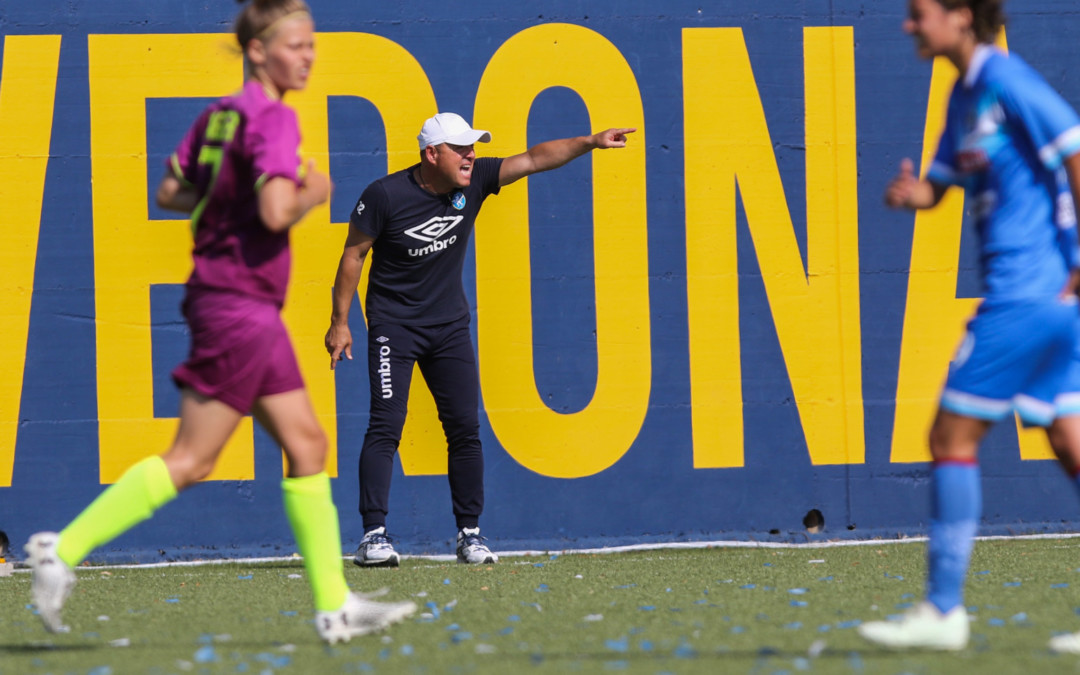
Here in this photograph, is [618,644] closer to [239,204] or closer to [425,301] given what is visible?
[239,204]

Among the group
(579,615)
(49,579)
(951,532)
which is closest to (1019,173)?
(951,532)

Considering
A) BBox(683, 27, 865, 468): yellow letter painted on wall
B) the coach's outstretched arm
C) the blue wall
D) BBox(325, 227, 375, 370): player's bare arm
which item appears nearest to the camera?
the coach's outstretched arm

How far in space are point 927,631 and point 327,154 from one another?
13.8 ft

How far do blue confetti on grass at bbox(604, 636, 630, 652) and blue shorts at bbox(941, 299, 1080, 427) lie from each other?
1.07 metres

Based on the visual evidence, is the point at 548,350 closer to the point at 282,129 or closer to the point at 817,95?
the point at 817,95

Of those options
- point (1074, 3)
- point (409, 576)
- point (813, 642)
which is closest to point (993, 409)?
point (813, 642)

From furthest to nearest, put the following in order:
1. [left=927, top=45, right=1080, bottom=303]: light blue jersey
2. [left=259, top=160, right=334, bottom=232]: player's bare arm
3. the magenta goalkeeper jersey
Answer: the magenta goalkeeper jersey, [left=259, top=160, right=334, bottom=232]: player's bare arm, [left=927, top=45, right=1080, bottom=303]: light blue jersey

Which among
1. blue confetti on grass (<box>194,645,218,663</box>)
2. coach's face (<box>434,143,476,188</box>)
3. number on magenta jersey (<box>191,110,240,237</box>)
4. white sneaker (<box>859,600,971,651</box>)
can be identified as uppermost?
coach's face (<box>434,143,476,188</box>)

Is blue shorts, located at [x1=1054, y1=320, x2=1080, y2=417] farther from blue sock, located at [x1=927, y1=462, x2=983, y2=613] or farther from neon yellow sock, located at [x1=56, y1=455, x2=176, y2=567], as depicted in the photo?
neon yellow sock, located at [x1=56, y1=455, x2=176, y2=567]

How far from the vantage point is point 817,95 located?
6.59 meters

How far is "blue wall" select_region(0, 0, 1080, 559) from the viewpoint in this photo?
642 centimetres

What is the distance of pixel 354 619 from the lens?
3.60 metres

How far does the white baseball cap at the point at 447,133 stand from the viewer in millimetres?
5777

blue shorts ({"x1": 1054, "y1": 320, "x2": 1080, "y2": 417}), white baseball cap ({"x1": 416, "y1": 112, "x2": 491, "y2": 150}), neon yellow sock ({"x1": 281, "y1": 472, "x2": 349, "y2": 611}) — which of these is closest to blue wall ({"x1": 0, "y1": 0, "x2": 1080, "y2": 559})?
white baseball cap ({"x1": 416, "y1": 112, "x2": 491, "y2": 150})
